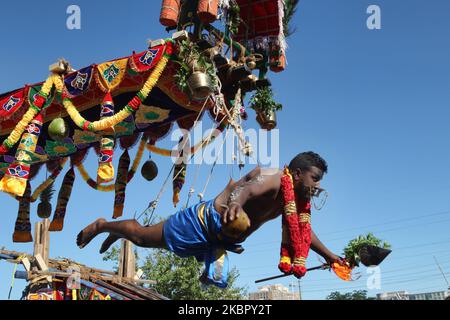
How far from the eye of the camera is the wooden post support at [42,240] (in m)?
7.66

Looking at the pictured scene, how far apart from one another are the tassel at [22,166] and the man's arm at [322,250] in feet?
13.8

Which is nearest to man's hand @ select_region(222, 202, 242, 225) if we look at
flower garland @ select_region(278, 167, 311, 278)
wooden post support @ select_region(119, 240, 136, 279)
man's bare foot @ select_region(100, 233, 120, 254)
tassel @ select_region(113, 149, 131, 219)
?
flower garland @ select_region(278, 167, 311, 278)

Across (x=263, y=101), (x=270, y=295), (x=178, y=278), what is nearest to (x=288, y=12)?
(x=263, y=101)

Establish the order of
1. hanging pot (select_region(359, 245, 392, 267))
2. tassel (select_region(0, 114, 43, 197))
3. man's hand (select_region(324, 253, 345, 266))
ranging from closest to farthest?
hanging pot (select_region(359, 245, 392, 267)) < man's hand (select_region(324, 253, 345, 266)) < tassel (select_region(0, 114, 43, 197))

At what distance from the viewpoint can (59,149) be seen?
9.96m

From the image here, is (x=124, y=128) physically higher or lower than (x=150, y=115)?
lower

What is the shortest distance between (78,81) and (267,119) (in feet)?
9.10

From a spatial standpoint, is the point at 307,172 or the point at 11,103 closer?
the point at 307,172

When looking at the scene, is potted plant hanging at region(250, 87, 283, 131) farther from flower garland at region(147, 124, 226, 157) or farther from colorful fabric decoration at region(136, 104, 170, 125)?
colorful fabric decoration at region(136, 104, 170, 125)

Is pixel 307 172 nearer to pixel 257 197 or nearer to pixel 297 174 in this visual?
pixel 297 174

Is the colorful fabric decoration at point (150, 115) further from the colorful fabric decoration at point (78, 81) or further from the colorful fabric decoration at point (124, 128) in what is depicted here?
the colorful fabric decoration at point (78, 81)

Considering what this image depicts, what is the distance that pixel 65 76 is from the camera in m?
8.55

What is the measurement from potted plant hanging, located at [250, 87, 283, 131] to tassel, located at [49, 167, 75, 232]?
4029 millimetres

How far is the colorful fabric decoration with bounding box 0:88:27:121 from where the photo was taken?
8.94 m
